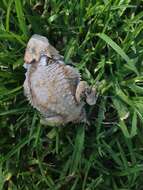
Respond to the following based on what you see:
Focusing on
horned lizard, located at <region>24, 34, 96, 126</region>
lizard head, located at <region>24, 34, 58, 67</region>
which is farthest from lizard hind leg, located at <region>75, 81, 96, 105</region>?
lizard head, located at <region>24, 34, 58, 67</region>

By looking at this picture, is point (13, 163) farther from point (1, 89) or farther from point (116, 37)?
point (116, 37)

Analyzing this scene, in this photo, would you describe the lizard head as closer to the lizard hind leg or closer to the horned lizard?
the horned lizard

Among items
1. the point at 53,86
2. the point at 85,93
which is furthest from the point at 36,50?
the point at 85,93

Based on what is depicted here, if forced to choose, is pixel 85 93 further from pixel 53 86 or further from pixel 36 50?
pixel 36 50

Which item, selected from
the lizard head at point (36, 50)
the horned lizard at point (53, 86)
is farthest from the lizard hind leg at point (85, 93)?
the lizard head at point (36, 50)

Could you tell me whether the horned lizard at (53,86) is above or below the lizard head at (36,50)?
below

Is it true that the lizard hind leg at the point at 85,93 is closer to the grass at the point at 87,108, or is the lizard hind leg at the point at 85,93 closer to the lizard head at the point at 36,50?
the grass at the point at 87,108
